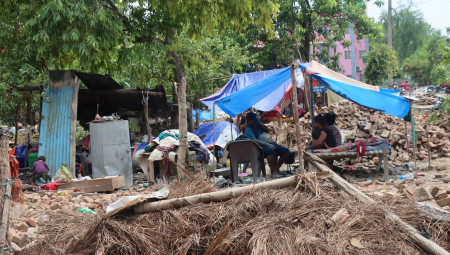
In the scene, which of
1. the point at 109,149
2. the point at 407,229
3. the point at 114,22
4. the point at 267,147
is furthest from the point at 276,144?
the point at 407,229

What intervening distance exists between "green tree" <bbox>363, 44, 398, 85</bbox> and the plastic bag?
23.1 m

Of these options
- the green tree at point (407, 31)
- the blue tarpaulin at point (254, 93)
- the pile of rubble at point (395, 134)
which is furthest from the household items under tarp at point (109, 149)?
the green tree at point (407, 31)

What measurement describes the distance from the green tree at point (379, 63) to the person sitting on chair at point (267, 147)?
69.6 ft

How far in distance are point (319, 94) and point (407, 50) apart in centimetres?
4500

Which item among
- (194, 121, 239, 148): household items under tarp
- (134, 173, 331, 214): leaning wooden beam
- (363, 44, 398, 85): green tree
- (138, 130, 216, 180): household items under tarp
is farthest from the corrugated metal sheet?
(363, 44, 398, 85): green tree

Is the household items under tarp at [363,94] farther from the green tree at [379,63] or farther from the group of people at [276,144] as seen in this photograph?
the green tree at [379,63]

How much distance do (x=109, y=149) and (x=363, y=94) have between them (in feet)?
18.5

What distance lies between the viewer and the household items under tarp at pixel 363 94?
355 inches

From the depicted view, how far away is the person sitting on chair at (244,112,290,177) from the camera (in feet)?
29.9

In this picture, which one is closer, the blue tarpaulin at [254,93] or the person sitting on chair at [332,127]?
the blue tarpaulin at [254,93]

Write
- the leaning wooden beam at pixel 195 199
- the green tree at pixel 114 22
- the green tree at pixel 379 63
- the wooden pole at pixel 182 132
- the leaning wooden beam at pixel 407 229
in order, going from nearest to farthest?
the leaning wooden beam at pixel 407 229 < the leaning wooden beam at pixel 195 199 < the green tree at pixel 114 22 < the wooden pole at pixel 182 132 < the green tree at pixel 379 63

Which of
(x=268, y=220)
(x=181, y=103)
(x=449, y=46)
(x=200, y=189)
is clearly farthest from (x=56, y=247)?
(x=449, y=46)

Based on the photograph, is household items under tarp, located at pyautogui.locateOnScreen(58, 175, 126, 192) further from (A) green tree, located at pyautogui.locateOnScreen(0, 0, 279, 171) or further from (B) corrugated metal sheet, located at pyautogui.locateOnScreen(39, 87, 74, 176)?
(A) green tree, located at pyautogui.locateOnScreen(0, 0, 279, 171)

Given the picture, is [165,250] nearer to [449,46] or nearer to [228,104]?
[228,104]
